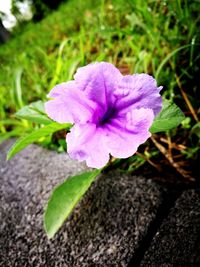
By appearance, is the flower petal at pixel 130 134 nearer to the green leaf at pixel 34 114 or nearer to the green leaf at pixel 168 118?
the green leaf at pixel 168 118

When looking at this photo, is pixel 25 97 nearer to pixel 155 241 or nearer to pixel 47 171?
pixel 47 171

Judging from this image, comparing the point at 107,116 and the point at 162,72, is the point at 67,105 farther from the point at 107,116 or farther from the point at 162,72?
the point at 162,72

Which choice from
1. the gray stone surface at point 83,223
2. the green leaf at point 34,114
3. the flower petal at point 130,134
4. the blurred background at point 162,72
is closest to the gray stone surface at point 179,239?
the gray stone surface at point 83,223

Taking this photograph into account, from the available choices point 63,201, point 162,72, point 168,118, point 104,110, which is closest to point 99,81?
point 104,110

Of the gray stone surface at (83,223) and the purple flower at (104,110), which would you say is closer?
the purple flower at (104,110)

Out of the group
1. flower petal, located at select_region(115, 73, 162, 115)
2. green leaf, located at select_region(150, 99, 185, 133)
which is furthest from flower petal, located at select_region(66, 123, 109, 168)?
green leaf, located at select_region(150, 99, 185, 133)
